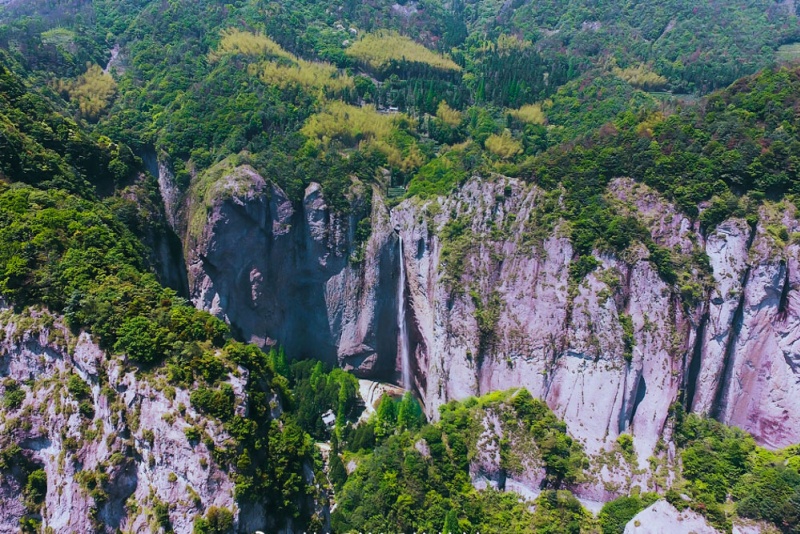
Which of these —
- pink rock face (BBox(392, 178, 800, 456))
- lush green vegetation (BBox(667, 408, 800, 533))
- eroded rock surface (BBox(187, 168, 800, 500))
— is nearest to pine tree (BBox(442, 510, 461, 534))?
eroded rock surface (BBox(187, 168, 800, 500))

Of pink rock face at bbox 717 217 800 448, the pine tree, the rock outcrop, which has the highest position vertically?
pink rock face at bbox 717 217 800 448

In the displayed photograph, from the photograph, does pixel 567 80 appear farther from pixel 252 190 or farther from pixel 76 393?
pixel 76 393

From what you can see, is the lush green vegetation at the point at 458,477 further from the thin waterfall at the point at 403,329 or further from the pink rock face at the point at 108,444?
the pink rock face at the point at 108,444

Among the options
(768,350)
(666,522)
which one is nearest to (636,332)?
(768,350)

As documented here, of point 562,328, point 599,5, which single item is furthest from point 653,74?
point 562,328

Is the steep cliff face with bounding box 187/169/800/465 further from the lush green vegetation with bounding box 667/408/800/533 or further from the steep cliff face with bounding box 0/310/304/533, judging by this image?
the steep cliff face with bounding box 0/310/304/533

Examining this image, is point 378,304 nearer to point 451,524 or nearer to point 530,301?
point 530,301

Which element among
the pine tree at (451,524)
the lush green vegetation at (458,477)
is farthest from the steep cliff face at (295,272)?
the pine tree at (451,524)
